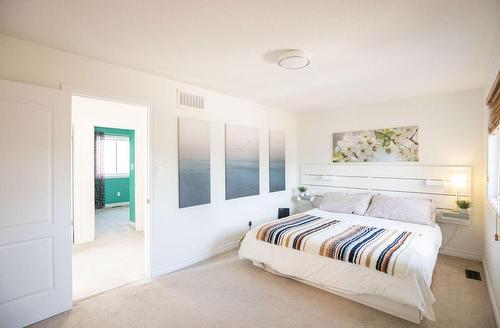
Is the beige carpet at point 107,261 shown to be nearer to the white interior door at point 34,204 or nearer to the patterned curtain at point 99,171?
the white interior door at point 34,204

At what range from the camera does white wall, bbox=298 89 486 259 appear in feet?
11.1

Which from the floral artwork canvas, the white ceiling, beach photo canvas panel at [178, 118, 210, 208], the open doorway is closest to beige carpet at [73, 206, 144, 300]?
the open doorway

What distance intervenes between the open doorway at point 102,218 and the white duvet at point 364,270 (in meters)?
1.53

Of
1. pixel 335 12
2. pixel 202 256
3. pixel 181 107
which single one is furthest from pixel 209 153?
pixel 335 12

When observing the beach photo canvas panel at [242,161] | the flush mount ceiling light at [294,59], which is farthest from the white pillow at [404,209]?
the flush mount ceiling light at [294,59]

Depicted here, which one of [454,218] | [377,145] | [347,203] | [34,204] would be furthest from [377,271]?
[34,204]

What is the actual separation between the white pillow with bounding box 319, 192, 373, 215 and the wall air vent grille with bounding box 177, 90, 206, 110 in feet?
8.27

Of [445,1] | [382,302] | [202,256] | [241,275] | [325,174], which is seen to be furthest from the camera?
[325,174]

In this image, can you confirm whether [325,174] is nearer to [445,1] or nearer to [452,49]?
[452,49]

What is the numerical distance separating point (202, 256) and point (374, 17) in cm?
323

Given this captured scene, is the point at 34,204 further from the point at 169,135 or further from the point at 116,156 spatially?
the point at 116,156

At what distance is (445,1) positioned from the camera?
61.8 inches

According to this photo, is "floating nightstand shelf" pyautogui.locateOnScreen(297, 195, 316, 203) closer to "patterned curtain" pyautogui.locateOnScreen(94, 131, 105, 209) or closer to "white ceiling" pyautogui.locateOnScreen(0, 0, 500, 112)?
"white ceiling" pyautogui.locateOnScreen(0, 0, 500, 112)

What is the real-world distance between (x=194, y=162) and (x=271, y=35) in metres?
1.87
